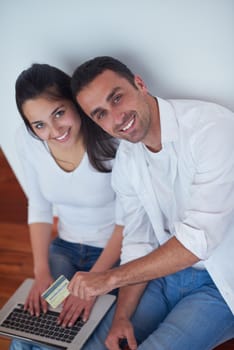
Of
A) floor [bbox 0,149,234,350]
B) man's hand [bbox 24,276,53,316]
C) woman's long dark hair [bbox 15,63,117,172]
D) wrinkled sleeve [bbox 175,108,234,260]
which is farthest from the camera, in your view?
floor [bbox 0,149,234,350]

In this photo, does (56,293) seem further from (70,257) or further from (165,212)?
(165,212)

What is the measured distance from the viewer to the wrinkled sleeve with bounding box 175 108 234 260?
109 cm

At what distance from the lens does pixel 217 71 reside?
1241 millimetres

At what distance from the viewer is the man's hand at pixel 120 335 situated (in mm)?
1251

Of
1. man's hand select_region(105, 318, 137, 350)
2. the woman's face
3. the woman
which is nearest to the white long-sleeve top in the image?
the woman

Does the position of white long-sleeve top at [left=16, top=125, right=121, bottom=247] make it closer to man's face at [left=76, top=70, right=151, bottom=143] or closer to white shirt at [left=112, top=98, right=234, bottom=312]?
white shirt at [left=112, top=98, right=234, bottom=312]

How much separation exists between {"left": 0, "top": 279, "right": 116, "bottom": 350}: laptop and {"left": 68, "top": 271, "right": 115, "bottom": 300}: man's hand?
159 mm

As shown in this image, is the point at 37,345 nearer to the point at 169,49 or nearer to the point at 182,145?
the point at 182,145

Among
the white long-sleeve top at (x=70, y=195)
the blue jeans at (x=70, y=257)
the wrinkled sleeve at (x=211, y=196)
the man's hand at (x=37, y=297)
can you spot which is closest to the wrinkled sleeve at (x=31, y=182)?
the white long-sleeve top at (x=70, y=195)

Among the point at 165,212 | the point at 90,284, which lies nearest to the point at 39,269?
the point at 90,284

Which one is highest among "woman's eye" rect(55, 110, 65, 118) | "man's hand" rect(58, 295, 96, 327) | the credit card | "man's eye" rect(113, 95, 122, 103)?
"man's eye" rect(113, 95, 122, 103)

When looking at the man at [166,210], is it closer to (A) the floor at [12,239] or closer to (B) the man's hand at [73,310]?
(B) the man's hand at [73,310]

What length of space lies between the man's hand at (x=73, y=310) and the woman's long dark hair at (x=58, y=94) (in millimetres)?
398

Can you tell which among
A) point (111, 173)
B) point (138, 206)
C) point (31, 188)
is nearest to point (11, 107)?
point (31, 188)
